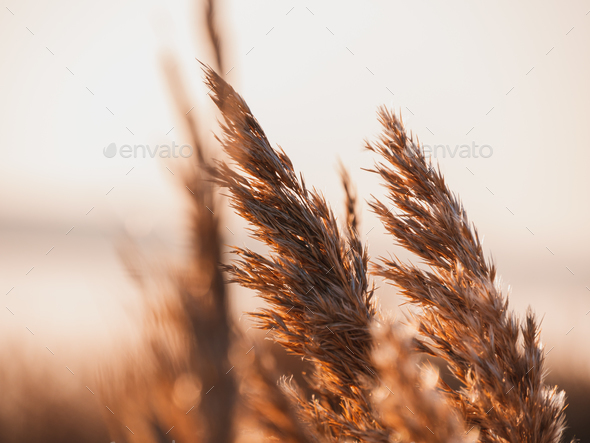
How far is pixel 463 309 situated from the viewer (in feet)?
2.02

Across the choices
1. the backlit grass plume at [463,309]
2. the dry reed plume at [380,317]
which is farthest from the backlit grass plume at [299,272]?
the backlit grass plume at [463,309]

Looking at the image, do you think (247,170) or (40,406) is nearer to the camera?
(247,170)

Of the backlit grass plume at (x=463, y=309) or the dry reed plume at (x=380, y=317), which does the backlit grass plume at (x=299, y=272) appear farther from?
the backlit grass plume at (x=463, y=309)

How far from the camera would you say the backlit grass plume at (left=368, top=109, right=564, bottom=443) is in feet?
1.79

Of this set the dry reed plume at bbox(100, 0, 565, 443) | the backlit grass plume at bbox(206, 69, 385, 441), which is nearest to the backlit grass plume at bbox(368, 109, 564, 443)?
the dry reed plume at bbox(100, 0, 565, 443)

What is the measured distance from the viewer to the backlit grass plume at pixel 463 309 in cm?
54

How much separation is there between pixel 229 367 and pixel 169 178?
17 cm

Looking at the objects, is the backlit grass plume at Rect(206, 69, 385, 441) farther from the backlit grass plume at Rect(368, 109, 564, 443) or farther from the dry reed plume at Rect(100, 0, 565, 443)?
the backlit grass plume at Rect(368, 109, 564, 443)

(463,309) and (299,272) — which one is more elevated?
(299,272)

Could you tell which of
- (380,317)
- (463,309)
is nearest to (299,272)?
(380,317)

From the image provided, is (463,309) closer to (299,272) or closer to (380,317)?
(380,317)

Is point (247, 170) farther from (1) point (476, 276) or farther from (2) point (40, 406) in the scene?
(2) point (40, 406)

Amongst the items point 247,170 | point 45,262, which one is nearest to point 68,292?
point 45,262

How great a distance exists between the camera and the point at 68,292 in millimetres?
729
